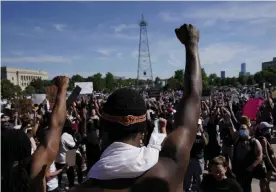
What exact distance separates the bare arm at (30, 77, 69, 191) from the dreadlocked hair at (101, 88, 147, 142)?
561mm

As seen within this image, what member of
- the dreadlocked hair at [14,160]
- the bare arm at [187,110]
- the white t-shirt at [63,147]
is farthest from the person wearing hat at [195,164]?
the bare arm at [187,110]

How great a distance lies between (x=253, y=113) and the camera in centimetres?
1171

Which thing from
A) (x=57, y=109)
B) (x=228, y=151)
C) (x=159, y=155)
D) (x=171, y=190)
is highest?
(x=57, y=109)

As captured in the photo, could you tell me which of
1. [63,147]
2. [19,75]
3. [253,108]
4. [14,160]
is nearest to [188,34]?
[14,160]

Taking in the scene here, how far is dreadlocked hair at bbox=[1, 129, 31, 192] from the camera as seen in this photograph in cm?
262

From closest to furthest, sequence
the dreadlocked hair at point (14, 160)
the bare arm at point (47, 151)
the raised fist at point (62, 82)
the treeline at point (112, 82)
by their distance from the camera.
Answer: the bare arm at point (47, 151)
the raised fist at point (62, 82)
the dreadlocked hair at point (14, 160)
the treeline at point (112, 82)

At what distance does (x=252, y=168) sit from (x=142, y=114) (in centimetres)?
430

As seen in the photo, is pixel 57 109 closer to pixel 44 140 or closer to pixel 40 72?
pixel 44 140

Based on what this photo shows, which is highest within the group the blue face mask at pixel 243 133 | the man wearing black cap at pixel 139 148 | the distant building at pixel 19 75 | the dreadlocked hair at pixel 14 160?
the distant building at pixel 19 75

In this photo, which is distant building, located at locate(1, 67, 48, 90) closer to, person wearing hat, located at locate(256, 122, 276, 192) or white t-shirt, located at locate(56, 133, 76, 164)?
white t-shirt, located at locate(56, 133, 76, 164)

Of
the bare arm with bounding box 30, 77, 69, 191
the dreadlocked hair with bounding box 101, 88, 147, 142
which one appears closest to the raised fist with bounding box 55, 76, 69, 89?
the bare arm with bounding box 30, 77, 69, 191

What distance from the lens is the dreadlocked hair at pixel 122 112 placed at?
1.67 meters

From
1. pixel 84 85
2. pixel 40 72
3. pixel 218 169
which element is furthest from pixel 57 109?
pixel 40 72

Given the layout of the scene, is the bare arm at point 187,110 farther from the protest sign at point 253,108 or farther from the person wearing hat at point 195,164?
the protest sign at point 253,108
